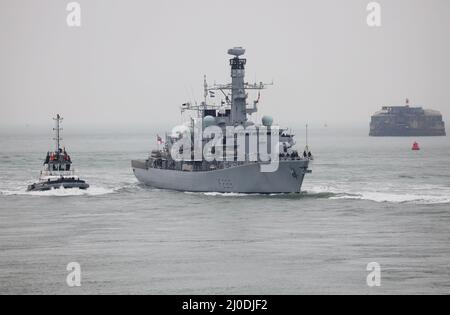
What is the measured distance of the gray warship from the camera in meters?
80.2

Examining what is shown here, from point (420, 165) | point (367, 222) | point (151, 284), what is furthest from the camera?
point (420, 165)

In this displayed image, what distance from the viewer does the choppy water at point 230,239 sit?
152ft

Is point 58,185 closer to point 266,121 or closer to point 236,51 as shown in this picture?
point 266,121

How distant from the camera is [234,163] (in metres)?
82.2

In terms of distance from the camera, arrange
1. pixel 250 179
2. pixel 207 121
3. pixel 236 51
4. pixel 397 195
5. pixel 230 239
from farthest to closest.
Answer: pixel 236 51, pixel 207 121, pixel 397 195, pixel 250 179, pixel 230 239

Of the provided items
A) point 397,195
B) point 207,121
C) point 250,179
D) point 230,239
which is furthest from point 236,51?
point 230,239

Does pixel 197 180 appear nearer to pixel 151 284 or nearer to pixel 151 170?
pixel 151 170

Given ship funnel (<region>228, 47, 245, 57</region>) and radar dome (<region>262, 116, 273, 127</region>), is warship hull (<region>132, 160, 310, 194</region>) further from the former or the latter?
ship funnel (<region>228, 47, 245, 57</region>)

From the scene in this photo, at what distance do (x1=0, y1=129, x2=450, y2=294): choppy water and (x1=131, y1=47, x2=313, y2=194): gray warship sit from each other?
1.37 meters

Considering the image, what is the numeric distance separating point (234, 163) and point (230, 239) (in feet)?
75.8

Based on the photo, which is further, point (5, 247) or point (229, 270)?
point (5, 247)
